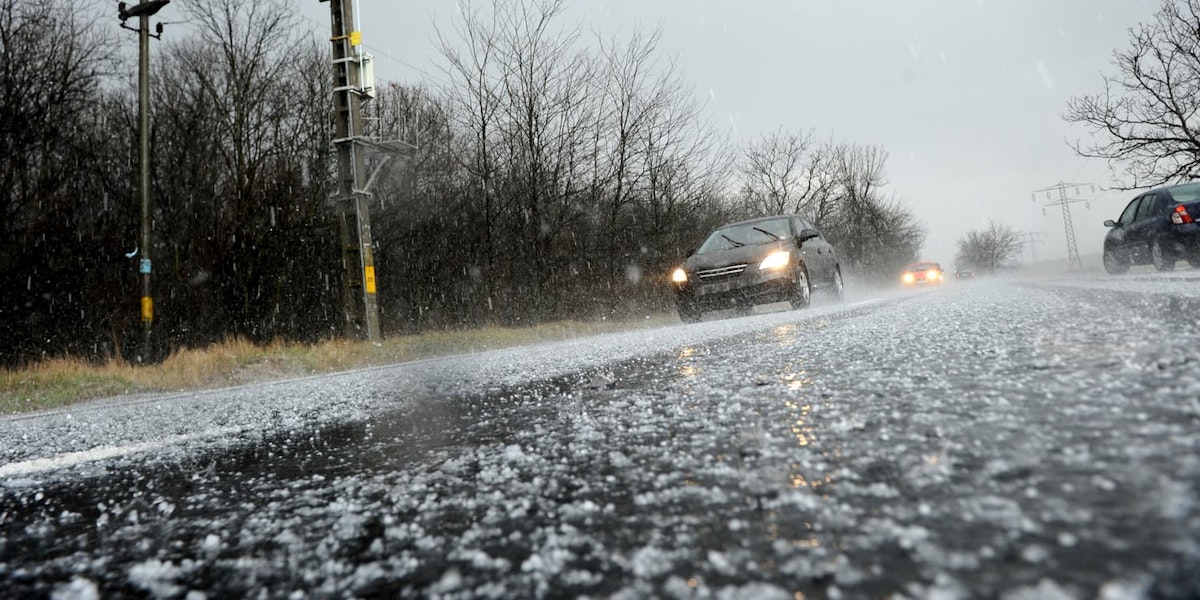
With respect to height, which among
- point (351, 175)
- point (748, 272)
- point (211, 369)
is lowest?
point (211, 369)

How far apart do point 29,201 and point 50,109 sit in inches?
91.4

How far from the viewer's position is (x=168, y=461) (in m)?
2.17

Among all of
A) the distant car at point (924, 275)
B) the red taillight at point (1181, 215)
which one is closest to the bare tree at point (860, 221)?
the distant car at point (924, 275)

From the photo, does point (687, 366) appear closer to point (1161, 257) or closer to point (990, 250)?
point (1161, 257)

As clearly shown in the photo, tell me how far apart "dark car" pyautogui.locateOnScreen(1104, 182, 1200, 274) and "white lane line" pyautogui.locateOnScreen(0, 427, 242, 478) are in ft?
44.4

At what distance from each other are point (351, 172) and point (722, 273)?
19.1 ft

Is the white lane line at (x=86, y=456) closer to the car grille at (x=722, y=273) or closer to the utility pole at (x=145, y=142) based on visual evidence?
the car grille at (x=722, y=273)

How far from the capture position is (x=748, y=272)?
363 inches

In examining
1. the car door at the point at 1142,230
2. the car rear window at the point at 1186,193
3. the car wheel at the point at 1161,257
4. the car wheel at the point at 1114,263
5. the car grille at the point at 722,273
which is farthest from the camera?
the car wheel at the point at 1114,263

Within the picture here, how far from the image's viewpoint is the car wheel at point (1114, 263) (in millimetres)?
13219

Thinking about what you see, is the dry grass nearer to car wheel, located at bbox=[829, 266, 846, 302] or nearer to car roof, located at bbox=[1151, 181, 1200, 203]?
car wheel, located at bbox=[829, 266, 846, 302]

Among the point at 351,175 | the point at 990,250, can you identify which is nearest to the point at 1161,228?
the point at 351,175

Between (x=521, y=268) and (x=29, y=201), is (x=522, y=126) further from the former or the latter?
(x=29, y=201)

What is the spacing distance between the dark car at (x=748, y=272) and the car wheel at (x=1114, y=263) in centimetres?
759
